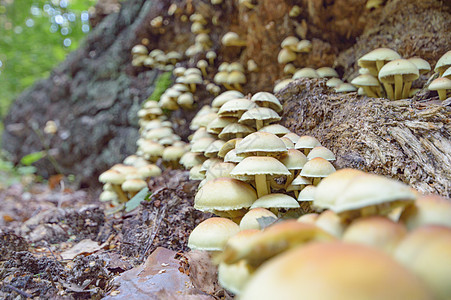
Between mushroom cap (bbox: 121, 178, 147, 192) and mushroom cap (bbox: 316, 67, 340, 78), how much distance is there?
296 centimetres

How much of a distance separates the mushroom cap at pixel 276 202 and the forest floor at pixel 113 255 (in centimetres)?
64

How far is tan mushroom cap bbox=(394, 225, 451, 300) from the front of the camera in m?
0.93

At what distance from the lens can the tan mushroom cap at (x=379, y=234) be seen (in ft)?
3.56

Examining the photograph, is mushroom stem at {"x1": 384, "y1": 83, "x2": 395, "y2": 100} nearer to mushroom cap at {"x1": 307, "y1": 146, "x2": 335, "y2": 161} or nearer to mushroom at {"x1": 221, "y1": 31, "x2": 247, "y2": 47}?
mushroom cap at {"x1": 307, "y1": 146, "x2": 335, "y2": 161}

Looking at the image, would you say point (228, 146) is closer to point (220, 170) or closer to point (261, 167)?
point (220, 170)

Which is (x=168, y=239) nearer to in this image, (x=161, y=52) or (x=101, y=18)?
(x=161, y=52)

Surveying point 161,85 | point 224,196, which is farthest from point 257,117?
point 161,85

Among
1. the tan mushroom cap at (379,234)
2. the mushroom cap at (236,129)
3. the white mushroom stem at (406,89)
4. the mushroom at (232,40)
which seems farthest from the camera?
the mushroom at (232,40)

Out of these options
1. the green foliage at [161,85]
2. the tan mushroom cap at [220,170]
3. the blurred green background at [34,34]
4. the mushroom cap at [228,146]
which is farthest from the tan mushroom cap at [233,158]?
the blurred green background at [34,34]

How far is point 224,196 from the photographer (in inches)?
80.3

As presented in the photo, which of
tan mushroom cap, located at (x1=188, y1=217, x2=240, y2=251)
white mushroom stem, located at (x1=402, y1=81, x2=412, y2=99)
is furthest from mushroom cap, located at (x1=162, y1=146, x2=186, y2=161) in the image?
white mushroom stem, located at (x1=402, y1=81, x2=412, y2=99)

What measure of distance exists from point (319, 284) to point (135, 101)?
6806 millimetres

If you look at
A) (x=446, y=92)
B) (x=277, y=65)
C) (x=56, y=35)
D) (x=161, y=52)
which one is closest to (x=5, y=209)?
(x=161, y=52)

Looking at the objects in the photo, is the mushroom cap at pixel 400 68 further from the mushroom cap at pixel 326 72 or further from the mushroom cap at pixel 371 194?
the mushroom cap at pixel 371 194
